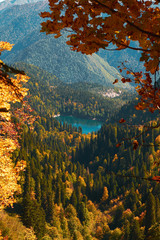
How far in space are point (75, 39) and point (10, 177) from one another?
9843mm

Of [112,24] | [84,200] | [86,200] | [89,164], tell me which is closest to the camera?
[112,24]

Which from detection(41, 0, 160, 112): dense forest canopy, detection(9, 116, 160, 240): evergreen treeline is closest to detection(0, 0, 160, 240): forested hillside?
detection(41, 0, 160, 112): dense forest canopy

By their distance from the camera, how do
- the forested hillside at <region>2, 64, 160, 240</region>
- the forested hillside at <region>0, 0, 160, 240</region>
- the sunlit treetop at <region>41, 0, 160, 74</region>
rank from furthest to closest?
1. the forested hillside at <region>2, 64, 160, 240</region>
2. the forested hillside at <region>0, 0, 160, 240</region>
3. the sunlit treetop at <region>41, 0, 160, 74</region>

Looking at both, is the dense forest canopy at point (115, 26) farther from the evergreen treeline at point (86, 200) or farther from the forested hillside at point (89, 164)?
the evergreen treeline at point (86, 200)

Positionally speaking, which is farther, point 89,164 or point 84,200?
point 89,164

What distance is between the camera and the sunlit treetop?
3.60 metres

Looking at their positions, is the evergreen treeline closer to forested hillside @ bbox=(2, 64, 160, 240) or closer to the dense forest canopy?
forested hillside @ bbox=(2, 64, 160, 240)

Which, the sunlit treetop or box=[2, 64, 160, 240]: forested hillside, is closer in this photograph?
the sunlit treetop

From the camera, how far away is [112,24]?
141 inches

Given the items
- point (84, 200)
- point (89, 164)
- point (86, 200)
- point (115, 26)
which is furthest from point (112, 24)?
point (89, 164)

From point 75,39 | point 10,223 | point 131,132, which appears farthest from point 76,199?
point 75,39

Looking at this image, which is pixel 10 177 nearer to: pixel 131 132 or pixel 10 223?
pixel 10 223

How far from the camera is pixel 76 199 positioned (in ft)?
365

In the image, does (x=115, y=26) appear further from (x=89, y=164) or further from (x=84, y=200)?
(x=89, y=164)
